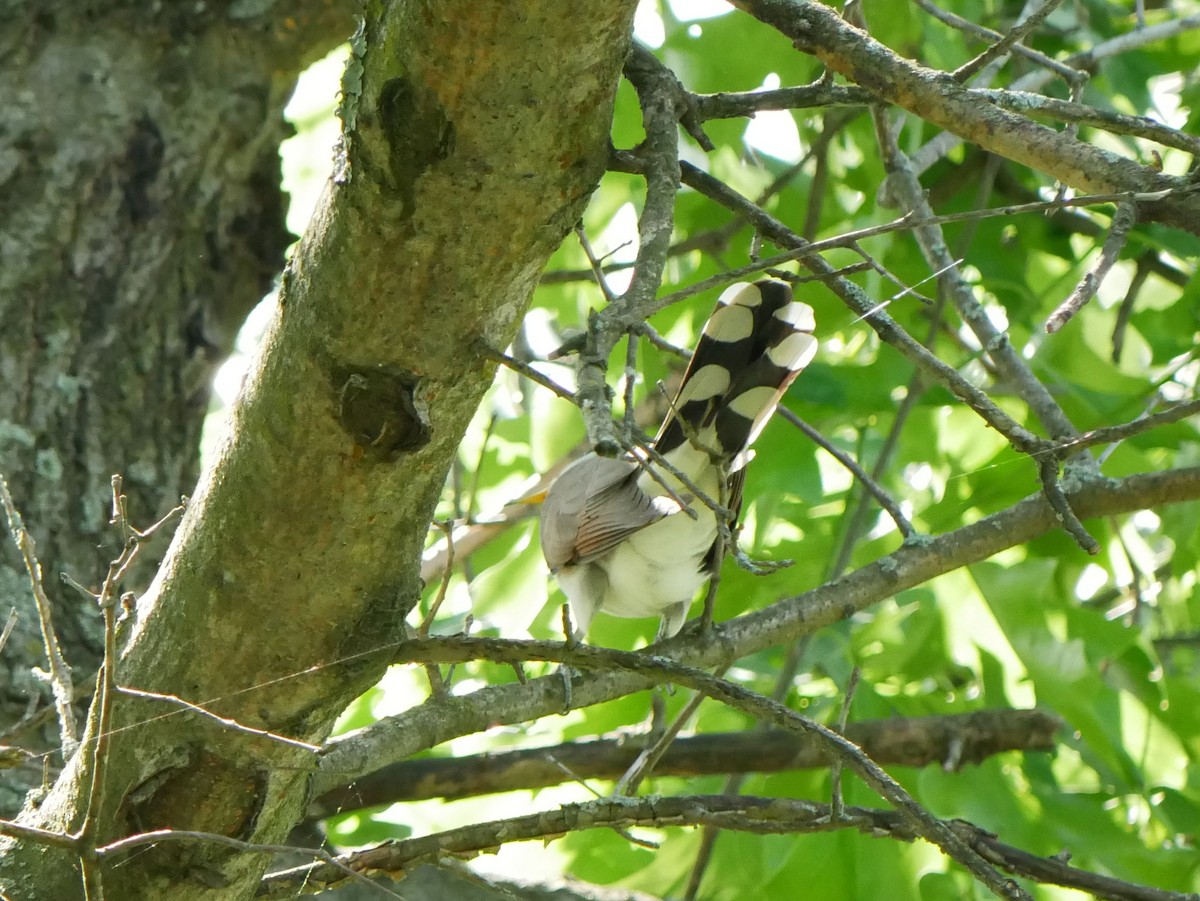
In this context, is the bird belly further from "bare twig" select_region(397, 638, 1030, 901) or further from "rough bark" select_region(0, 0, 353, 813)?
"bare twig" select_region(397, 638, 1030, 901)

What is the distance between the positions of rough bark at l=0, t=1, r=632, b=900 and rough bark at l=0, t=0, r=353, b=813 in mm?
997

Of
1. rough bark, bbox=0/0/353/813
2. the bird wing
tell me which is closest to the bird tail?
the bird wing

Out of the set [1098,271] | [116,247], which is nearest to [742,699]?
[1098,271]

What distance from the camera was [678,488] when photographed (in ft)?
10.7

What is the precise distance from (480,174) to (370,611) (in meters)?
0.58

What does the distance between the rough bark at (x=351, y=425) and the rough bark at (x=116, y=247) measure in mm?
997

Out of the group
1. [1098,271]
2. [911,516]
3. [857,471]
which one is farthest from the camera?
[911,516]

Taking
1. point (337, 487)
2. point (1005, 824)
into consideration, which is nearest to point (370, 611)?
point (337, 487)

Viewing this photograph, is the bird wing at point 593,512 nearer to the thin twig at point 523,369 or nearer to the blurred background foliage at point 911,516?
the blurred background foliage at point 911,516

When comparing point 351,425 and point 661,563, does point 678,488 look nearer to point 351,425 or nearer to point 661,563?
point 661,563

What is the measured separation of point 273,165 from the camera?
10.2 ft

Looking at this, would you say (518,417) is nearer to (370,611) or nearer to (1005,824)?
(1005,824)

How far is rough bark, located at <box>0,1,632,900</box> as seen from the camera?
1165 mm

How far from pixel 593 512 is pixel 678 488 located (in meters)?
0.24
